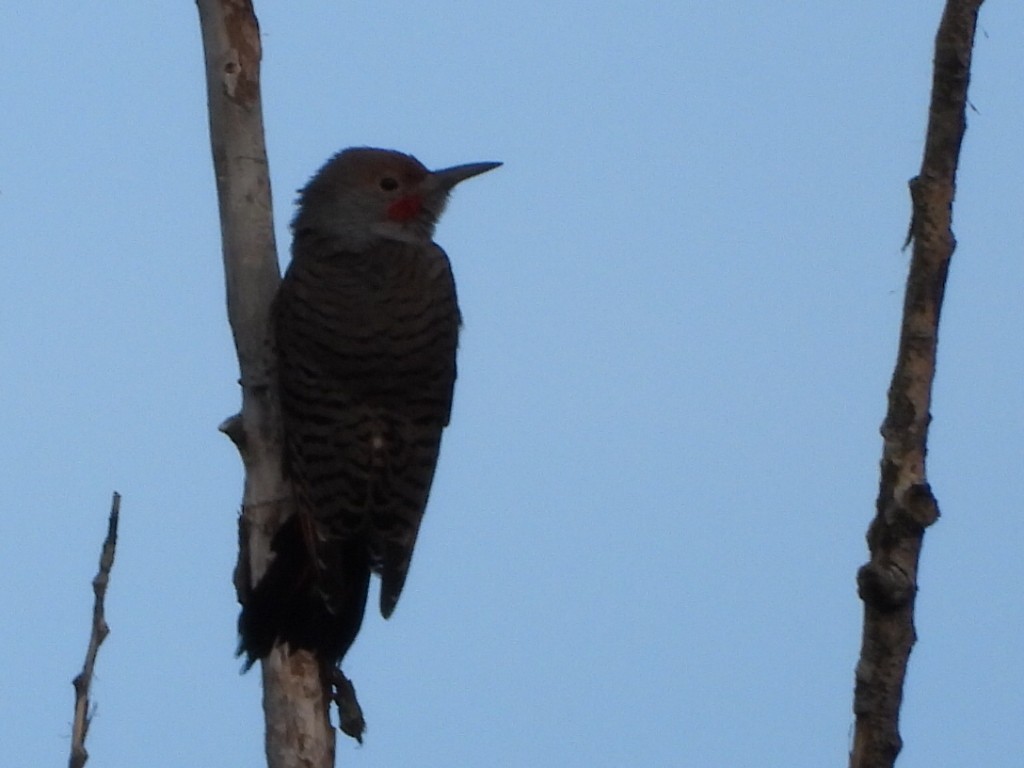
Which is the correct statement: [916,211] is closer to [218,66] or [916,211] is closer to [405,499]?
[218,66]

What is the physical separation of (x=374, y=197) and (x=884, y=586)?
11.2 feet

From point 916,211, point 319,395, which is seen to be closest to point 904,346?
point 916,211

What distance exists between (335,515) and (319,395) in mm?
356

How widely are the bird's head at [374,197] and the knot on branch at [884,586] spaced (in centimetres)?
313

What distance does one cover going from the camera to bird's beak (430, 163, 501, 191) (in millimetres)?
5918

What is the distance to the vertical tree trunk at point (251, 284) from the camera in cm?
434

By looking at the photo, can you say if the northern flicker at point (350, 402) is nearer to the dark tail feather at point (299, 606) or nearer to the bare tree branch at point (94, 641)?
the dark tail feather at point (299, 606)

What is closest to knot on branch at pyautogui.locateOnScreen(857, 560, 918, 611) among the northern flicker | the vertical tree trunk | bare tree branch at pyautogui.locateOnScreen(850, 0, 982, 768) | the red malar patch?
bare tree branch at pyautogui.locateOnScreen(850, 0, 982, 768)

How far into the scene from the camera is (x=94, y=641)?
3.03 metres

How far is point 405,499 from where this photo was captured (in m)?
5.04

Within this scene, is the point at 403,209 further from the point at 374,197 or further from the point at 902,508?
the point at 902,508

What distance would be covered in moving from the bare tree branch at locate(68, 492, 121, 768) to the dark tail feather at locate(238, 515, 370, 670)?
131 centimetres

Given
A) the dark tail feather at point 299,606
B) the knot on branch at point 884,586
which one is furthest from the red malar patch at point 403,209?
the knot on branch at point 884,586

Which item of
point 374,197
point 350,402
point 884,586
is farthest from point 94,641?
point 374,197
